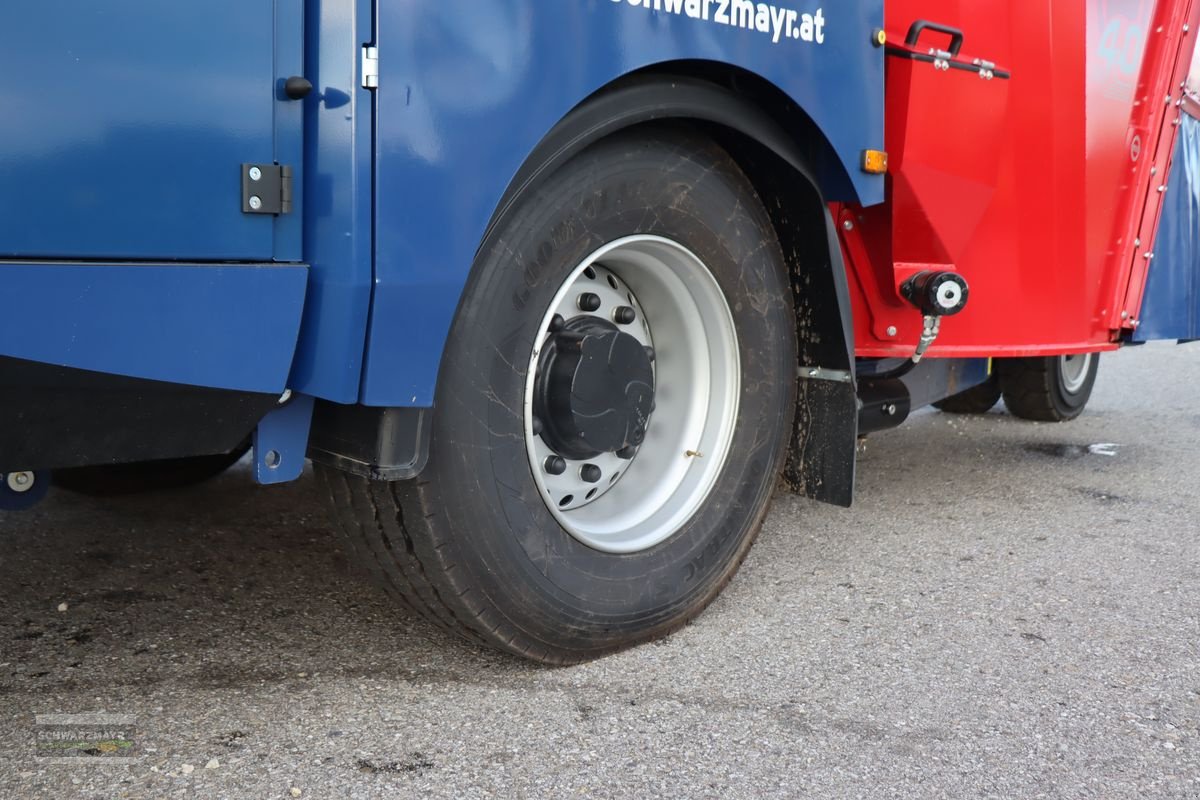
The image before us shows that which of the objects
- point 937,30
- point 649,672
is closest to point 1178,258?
point 937,30

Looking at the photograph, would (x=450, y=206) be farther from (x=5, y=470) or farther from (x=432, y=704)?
(x=432, y=704)

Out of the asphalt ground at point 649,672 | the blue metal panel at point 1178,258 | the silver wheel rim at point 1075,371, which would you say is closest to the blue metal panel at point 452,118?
the asphalt ground at point 649,672

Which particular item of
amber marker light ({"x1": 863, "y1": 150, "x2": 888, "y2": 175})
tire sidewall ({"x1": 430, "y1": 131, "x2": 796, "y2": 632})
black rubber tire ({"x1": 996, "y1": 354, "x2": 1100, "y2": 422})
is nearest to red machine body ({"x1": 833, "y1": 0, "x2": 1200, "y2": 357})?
amber marker light ({"x1": 863, "y1": 150, "x2": 888, "y2": 175})

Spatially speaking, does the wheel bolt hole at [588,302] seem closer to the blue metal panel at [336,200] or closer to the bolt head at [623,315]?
the bolt head at [623,315]

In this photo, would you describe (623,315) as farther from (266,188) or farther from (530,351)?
(266,188)

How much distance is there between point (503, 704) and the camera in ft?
6.64

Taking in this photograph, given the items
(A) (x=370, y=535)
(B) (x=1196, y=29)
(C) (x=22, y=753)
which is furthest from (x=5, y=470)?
(B) (x=1196, y=29)

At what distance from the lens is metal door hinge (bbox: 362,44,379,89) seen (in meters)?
1.64

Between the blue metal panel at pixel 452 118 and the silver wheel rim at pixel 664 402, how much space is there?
0.44 m

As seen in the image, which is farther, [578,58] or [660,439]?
[660,439]

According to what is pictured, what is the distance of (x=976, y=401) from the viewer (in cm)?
537

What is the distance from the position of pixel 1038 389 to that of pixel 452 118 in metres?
3.88

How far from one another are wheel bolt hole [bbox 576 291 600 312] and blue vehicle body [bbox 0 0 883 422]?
0.47 metres

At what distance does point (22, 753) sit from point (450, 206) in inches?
42.3
